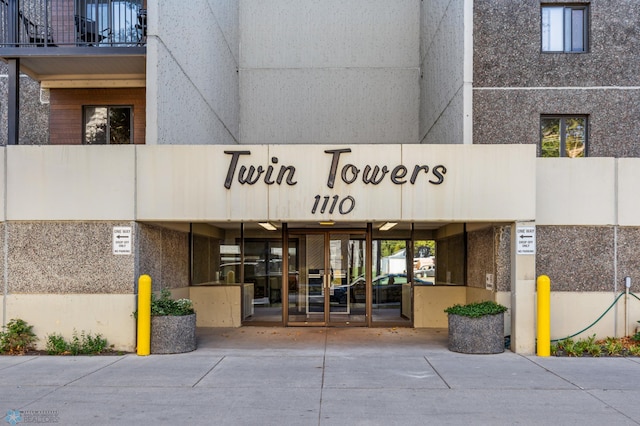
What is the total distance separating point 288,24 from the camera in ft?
64.6

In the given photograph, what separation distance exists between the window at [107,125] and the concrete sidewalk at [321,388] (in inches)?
253

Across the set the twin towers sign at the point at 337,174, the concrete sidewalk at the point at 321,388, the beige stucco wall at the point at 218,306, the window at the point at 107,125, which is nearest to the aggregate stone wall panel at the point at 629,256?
the concrete sidewalk at the point at 321,388

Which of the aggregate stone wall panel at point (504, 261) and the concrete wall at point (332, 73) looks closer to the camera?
the aggregate stone wall panel at point (504, 261)

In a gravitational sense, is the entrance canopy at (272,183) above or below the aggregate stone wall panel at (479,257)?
above

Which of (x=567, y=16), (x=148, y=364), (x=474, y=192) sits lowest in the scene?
(x=148, y=364)

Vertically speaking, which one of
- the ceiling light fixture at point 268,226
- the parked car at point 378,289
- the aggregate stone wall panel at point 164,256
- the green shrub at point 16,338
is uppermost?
the ceiling light fixture at point 268,226

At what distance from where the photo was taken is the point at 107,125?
15.7m

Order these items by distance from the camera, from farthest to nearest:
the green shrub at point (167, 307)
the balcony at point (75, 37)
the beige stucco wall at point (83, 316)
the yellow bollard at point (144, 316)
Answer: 1. the balcony at point (75, 37)
2. the beige stucco wall at point (83, 316)
3. the green shrub at point (167, 307)
4. the yellow bollard at point (144, 316)

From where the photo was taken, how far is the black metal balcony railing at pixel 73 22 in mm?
14234

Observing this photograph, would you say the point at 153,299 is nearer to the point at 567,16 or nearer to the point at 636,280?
the point at 636,280

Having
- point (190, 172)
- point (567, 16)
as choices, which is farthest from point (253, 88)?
point (567, 16)

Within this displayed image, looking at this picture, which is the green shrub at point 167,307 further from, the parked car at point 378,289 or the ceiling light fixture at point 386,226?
the ceiling light fixture at point 386,226

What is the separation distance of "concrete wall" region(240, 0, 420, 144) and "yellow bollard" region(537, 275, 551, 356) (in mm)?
8795

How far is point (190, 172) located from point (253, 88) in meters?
8.46
